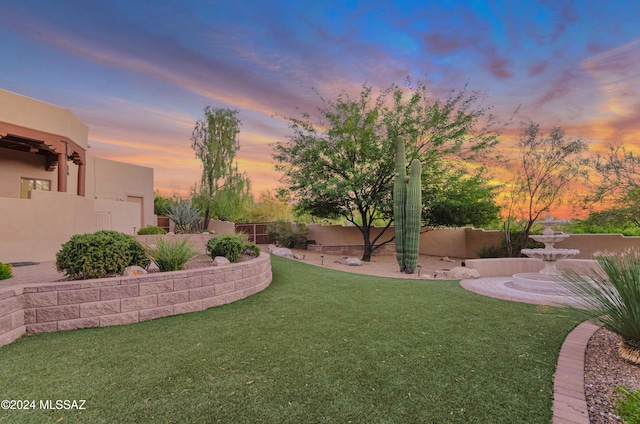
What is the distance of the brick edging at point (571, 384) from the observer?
6.93 ft

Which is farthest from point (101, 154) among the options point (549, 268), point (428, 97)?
point (549, 268)

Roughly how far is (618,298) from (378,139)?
1083 cm

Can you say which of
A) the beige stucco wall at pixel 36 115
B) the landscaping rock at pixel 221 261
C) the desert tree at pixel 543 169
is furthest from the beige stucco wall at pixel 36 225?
the desert tree at pixel 543 169

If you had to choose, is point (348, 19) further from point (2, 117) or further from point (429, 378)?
point (2, 117)

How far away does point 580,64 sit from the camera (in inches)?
336

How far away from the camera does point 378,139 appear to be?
42.6 ft

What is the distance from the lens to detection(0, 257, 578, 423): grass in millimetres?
2207

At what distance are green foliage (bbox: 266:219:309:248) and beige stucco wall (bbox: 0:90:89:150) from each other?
10.0 metres

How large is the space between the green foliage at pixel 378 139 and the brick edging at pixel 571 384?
372 inches

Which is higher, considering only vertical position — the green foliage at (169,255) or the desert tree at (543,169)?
the desert tree at (543,169)

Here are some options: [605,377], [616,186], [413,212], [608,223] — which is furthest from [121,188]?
[608,223]

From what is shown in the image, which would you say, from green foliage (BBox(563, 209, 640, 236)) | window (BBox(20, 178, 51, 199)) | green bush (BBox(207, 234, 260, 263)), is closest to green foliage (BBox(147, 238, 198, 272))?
green bush (BBox(207, 234, 260, 263))

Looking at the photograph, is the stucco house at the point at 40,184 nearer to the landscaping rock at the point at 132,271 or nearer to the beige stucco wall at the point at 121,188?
the beige stucco wall at the point at 121,188

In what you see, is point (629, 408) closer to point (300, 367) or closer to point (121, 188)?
point (300, 367)
